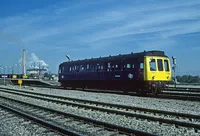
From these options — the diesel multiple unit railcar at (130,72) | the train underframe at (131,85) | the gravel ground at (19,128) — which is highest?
the diesel multiple unit railcar at (130,72)

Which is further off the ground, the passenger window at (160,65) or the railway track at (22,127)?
the passenger window at (160,65)

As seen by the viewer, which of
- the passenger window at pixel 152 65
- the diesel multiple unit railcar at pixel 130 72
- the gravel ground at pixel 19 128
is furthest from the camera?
the passenger window at pixel 152 65

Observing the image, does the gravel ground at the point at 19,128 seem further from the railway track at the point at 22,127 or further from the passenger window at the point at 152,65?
the passenger window at the point at 152,65

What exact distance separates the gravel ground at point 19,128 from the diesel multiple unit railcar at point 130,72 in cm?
1229

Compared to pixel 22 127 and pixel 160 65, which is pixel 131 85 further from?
pixel 22 127

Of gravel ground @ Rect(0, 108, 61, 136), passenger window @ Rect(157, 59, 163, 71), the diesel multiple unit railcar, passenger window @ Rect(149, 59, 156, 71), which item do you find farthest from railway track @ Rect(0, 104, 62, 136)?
passenger window @ Rect(157, 59, 163, 71)

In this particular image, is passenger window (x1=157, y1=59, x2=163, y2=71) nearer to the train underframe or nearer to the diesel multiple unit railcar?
the diesel multiple unit railcar

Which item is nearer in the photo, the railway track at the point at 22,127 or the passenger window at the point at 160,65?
the railway track at the point at 22,127

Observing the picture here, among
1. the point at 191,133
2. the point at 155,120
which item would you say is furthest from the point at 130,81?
the point at 191,133

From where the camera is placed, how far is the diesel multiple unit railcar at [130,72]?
22.1 meters

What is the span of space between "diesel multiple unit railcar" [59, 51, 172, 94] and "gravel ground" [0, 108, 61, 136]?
1229 centimetres

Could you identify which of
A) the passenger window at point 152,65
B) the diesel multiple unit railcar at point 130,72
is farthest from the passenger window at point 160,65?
the passenger window at point 152,65

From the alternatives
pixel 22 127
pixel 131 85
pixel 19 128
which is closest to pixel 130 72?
pixel 131 85

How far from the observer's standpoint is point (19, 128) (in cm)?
955
